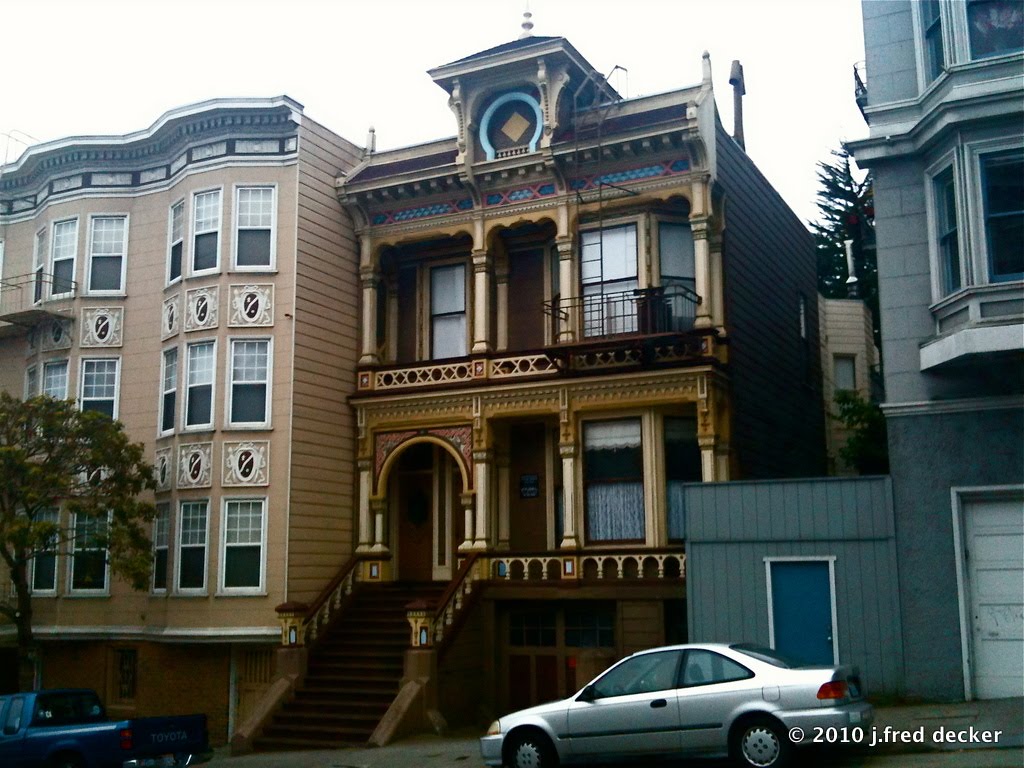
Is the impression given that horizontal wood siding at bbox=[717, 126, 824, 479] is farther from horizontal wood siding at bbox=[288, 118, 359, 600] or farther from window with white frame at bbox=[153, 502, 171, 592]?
window with white frame at bbox=[153, 502, 171, 592]

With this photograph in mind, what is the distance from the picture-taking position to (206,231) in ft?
76.2

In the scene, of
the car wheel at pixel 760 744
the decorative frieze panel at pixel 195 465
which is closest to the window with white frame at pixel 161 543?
the decorative frieze panel at pixel 195 465

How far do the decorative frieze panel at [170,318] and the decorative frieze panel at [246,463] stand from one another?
10.2ft

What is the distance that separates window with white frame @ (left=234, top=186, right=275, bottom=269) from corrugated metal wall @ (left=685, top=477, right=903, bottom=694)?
35.8 ft

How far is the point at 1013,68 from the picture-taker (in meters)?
14.5

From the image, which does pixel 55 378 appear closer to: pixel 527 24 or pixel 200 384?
pixel 200 384

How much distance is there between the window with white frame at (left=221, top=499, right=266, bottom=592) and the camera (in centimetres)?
2167

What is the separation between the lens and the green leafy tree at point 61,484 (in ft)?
66.1

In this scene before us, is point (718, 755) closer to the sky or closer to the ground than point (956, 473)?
closer to the ground

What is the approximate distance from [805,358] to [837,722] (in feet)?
57.7

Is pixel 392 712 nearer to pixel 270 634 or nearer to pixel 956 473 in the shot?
pixel 270 634

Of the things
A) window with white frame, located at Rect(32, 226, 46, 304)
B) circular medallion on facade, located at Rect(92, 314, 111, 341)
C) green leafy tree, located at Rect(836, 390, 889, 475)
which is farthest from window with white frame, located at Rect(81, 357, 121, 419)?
green leafy tree, located at Rect(836, 390, 889, 475)

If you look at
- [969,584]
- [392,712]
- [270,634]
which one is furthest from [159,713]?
[969,584]

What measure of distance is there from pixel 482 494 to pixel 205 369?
6.27 metres
